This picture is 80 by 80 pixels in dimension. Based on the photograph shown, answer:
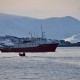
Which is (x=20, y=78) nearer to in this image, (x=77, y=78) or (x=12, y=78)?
(x=12, y=78)

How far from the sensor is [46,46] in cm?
11706

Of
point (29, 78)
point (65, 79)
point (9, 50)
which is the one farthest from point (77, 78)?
point (9, 50)

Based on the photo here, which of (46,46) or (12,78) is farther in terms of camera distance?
(46,46)

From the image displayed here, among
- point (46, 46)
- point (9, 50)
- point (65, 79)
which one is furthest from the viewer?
point (9, 50)

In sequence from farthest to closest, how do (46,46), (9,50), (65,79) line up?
(9,50) < (46,46) < (65,79)

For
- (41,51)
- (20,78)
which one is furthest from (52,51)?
(20,78)

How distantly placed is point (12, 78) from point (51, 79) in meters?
3.72

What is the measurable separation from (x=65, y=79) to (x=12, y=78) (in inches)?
197

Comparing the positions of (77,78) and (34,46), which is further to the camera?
(34,46)

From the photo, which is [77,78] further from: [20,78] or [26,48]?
[26,48]

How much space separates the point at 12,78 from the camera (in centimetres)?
4278

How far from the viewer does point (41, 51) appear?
4688 inches

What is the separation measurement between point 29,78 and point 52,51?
81.1m

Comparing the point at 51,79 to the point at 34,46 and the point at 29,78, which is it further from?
the point at 34,46
